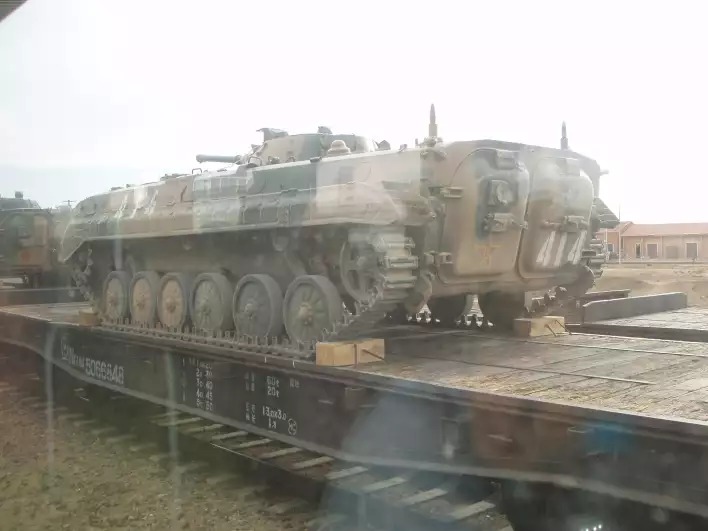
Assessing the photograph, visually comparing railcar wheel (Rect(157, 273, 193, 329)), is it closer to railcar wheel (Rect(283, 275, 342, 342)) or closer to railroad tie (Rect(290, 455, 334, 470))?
railcar wheel (Rect(283, 275, 342, 342))

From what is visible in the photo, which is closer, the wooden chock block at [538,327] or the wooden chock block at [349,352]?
the wooden chock block at [349,352]

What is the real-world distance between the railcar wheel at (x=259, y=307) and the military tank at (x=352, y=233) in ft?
0.05

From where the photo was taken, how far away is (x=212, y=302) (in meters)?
8.78

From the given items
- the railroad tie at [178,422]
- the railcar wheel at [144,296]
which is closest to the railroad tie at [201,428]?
the railroad tie at [178,422]

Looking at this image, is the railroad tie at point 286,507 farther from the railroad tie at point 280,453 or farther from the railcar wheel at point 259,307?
the railcar wheel at point 259,307

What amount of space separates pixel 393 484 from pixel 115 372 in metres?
4.64

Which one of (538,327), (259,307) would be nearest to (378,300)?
(259,307)

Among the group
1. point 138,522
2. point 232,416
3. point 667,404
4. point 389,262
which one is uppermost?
point 389,262

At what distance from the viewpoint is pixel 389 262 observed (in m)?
6.54

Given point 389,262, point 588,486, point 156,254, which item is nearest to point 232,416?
point 389,262

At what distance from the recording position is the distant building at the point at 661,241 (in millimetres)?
24203

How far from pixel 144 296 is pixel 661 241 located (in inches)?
811

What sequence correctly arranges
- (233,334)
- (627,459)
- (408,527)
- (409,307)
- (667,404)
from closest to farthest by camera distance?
(627,459), (667,404), (408,527), (409,307), (233,334)

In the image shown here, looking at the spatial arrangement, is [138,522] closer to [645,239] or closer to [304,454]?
[304,454]
